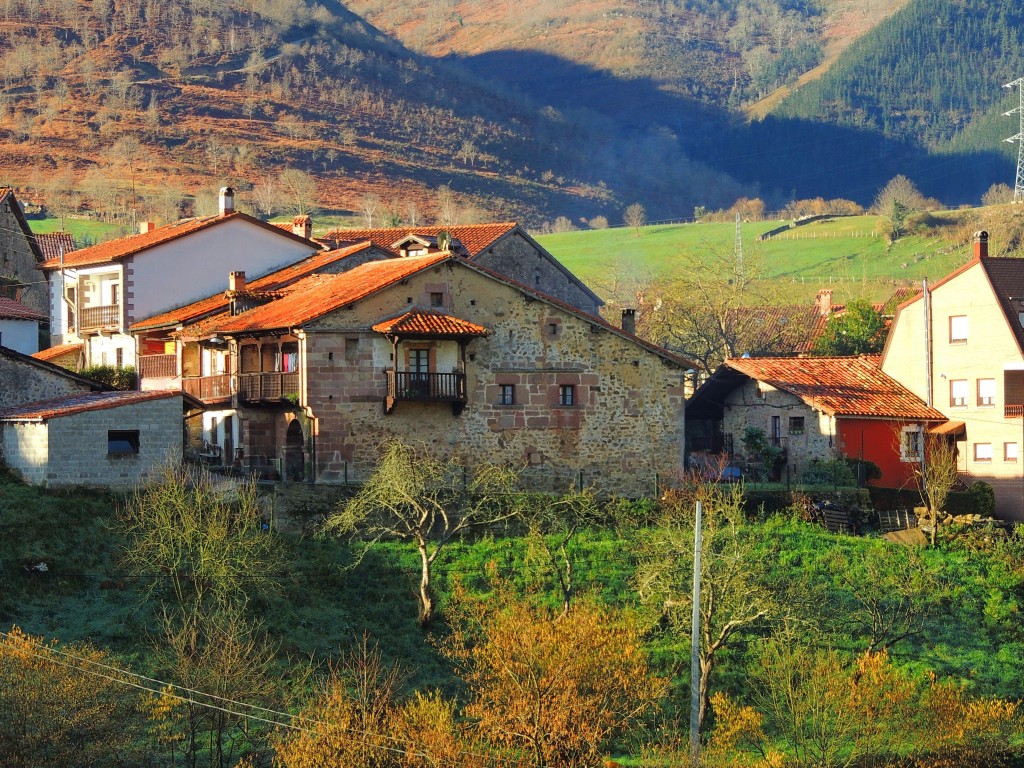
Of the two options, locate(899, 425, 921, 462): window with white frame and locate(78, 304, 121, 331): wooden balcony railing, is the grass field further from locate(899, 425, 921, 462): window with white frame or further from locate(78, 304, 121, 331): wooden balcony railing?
locate(78, 304, 121, 331): wooden balcony railing

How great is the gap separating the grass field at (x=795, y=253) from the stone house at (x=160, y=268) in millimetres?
41982

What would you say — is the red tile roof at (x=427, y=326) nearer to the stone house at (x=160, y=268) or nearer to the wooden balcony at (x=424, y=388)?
the wooden balcony at (x=424, y=388)

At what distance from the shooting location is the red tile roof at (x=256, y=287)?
55031 mm

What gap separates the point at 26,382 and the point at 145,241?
553 inches

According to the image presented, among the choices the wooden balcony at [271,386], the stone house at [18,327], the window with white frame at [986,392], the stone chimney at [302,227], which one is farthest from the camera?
the stone chimney at [302,227]

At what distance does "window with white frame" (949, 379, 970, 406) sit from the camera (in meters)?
58.1

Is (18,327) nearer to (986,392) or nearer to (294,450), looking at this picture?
(294,450)

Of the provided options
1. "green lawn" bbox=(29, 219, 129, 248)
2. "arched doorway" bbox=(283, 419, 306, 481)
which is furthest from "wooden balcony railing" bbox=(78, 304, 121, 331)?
"green lawn" bbox=(29, 219, 129, 248)

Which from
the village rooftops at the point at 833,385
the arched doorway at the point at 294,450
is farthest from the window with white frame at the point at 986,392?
the arched doorway at the point at 294,450

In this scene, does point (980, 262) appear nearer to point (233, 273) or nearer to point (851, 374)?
point (851, 374)

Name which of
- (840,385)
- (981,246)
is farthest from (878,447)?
(981,246)

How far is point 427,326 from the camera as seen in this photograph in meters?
46.4

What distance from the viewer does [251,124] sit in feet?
600

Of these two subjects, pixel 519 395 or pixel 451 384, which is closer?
pixel 451 384
